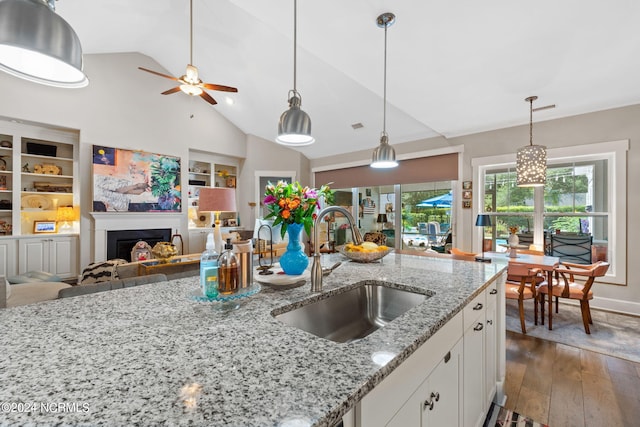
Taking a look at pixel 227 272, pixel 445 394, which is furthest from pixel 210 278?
pixel 445 394

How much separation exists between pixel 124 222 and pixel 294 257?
15.7 feet

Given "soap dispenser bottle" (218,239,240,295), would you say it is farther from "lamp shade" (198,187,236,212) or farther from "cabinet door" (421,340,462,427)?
"lamp shade" (198,187,236,212)

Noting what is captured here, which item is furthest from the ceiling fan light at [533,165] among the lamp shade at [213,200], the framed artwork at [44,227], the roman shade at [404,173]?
the framed artwork at [44,227]

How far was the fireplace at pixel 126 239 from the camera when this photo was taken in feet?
15.4

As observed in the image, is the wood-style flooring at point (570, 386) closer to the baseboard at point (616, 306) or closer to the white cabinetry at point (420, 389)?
the white cabinetry at point (420, 389)

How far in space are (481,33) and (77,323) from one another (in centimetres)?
323

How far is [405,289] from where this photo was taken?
1.33 metres

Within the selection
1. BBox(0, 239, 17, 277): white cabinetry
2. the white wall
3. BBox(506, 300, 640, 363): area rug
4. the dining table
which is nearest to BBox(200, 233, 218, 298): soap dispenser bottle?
the dining table

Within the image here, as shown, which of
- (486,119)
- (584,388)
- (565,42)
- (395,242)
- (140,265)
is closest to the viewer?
(584,388)

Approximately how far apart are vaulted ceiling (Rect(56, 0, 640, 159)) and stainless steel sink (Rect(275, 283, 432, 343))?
87.8 inches

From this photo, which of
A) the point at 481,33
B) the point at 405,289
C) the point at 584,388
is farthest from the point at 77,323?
the point at 481,33

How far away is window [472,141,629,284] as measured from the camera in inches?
133

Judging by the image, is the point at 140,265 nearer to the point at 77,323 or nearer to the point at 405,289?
the point at 77,323

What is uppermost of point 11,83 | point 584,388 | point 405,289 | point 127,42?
point 127,42
